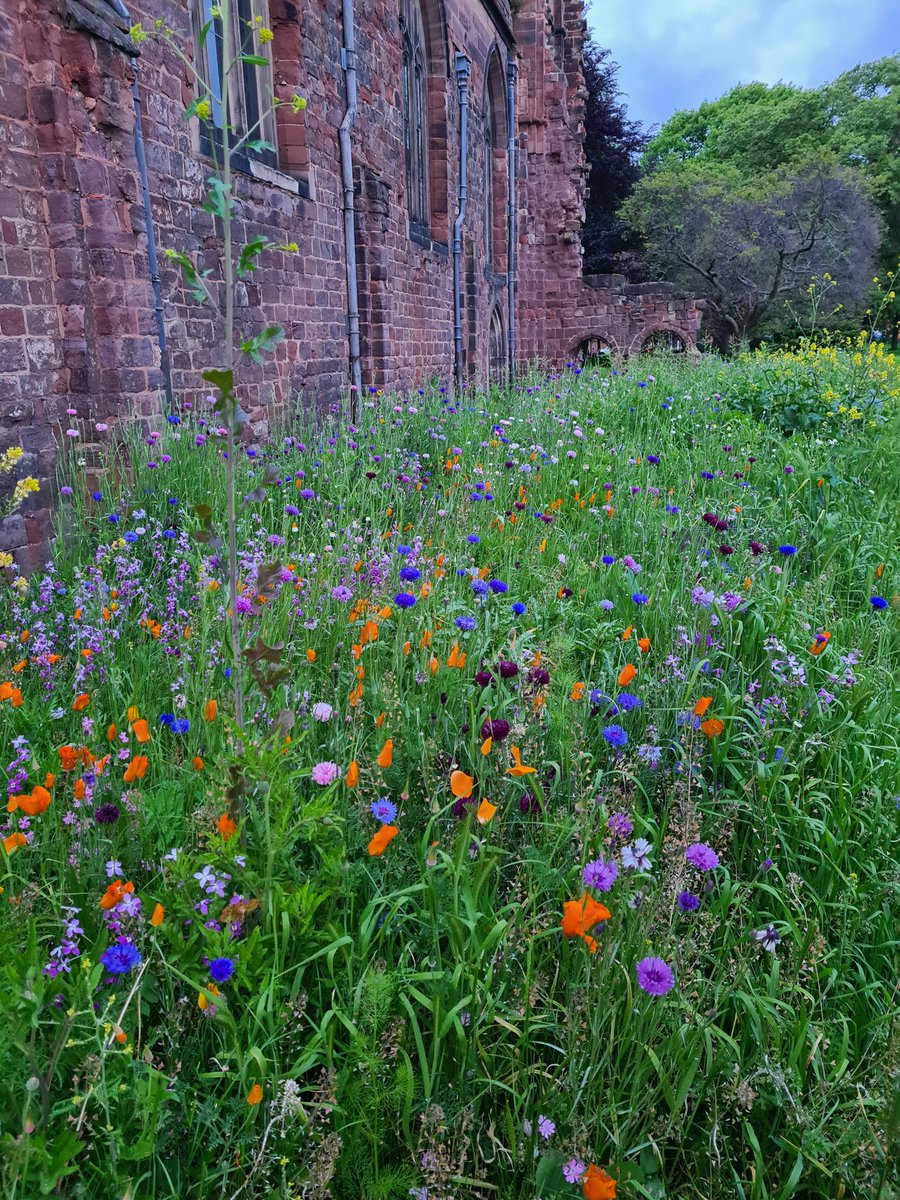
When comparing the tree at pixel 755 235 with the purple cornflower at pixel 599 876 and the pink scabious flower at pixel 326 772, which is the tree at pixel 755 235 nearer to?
the pink scabious flower at pixel 326 772

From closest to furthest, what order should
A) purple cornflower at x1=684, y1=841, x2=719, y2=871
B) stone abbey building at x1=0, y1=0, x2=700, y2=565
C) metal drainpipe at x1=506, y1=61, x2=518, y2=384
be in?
purple cornflower at x1=684, y1=841, x2=719, y2=871, stone abbey building at x1=0, y1=0, x2=700, y2=565, metal drainpipe at x1=506, y1=61, x2=518, y2=384

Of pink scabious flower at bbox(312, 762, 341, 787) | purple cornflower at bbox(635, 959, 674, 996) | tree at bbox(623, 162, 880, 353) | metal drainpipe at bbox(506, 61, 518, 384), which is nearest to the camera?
purple cornflower at bbox(635, 959, 674, 996)

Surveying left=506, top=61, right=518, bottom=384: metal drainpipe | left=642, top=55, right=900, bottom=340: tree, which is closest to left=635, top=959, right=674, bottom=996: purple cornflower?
left=506, top=61, right=518, bottom=384: metal drainpipe

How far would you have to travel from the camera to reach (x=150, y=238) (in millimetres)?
5324

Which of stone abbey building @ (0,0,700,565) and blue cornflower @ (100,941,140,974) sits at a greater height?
stone abbey building @ (0,0,700,565)

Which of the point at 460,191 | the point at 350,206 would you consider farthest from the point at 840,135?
the point at 350,206

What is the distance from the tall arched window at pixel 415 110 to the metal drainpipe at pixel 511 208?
499 centimetres

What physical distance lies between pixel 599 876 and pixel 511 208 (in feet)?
67.7

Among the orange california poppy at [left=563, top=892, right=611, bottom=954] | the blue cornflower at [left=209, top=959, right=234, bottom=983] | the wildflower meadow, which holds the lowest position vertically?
the wildflower meadow

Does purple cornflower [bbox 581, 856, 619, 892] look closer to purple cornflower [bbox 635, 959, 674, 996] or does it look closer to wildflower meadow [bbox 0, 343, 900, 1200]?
wildflower meadow [bbox 0, 343, 900, 1200]

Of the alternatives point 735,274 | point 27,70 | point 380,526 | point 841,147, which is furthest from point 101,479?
point 841,147

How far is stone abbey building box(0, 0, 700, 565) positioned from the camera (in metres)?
4.35

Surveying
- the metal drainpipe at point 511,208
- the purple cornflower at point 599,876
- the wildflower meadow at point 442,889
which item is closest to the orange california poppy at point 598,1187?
the wildflower meadow at point 442,889

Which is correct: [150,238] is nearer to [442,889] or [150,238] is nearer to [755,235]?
[442,889]
